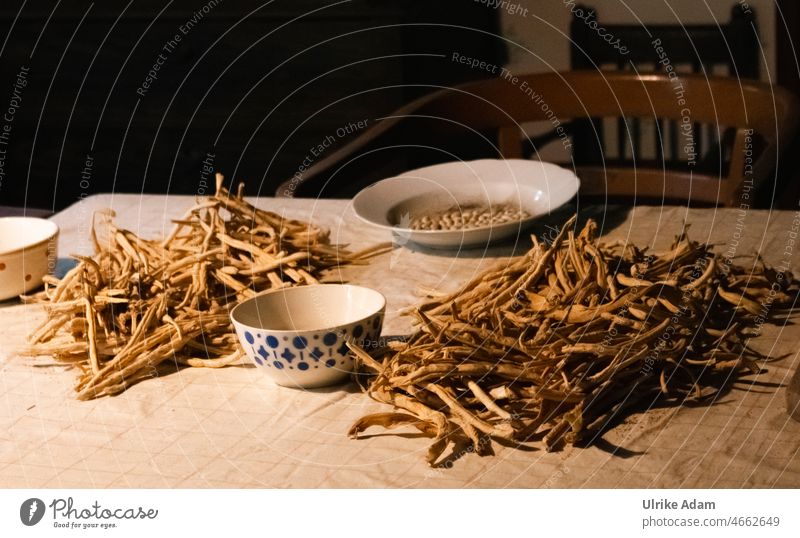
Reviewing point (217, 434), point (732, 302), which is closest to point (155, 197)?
point (217, 434)

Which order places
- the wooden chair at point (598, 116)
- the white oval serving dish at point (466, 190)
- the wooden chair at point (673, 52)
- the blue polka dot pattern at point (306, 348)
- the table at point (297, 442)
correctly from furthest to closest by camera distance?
the wooden chair at point (673, 52) < the wooden chair at point (598, 116) < the white oval serving dish at point (466, 190) < the blue polka dot pattern at point (306, 348) < the table at point (297, 442)

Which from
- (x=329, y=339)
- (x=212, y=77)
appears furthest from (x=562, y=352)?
(x=212, y=77)

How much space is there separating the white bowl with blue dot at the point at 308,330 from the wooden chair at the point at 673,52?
163 centimetres

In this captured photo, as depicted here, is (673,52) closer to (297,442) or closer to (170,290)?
(170,290)

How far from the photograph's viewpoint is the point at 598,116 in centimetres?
184

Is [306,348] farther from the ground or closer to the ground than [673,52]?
closer to the ground

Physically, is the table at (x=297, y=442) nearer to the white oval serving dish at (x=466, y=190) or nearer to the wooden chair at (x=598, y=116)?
the white oval serving dish at (x=466, y=190)

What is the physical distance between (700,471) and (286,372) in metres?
0.34

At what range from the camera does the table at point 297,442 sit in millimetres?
719

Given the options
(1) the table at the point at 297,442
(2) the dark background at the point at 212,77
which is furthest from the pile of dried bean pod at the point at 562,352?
(2) the dark background at the point at 212,77

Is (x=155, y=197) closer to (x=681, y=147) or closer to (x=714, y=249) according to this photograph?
(x=714, y=249)

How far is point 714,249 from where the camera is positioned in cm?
117

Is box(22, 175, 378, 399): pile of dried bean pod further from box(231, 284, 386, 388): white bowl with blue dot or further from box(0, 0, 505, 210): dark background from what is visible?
box(0, 0, 505, 210): dark background

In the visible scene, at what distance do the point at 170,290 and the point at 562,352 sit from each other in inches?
16.3
